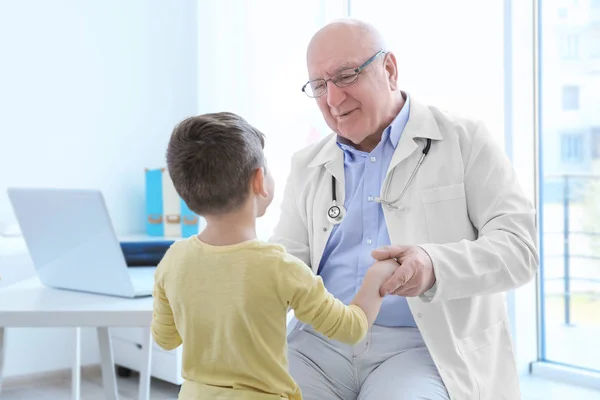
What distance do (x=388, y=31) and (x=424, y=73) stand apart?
0.33m

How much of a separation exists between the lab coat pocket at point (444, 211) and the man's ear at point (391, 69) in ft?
1.11

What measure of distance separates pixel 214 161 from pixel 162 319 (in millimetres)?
316

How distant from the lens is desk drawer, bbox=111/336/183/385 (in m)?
3.15

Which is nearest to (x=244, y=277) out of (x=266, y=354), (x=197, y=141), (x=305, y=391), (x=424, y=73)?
(x=266, y=354)

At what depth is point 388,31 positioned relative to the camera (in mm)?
3479

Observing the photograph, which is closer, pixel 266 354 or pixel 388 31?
pixel 266 354

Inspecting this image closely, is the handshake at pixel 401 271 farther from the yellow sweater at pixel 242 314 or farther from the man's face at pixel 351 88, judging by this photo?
the man's face at pixel 351 88

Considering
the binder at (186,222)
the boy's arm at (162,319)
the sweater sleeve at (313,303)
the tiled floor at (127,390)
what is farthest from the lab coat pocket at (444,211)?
the binder at (186,222)

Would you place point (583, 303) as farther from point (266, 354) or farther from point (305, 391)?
point (266, 354)

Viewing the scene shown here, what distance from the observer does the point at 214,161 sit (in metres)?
1.18

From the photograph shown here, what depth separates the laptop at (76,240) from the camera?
62.0 inches

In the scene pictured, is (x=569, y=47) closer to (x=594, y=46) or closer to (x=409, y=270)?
(x=594, y=46)

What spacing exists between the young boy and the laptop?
382mm

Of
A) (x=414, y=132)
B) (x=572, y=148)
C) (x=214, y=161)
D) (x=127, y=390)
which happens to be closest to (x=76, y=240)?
(x=214, y=161)
